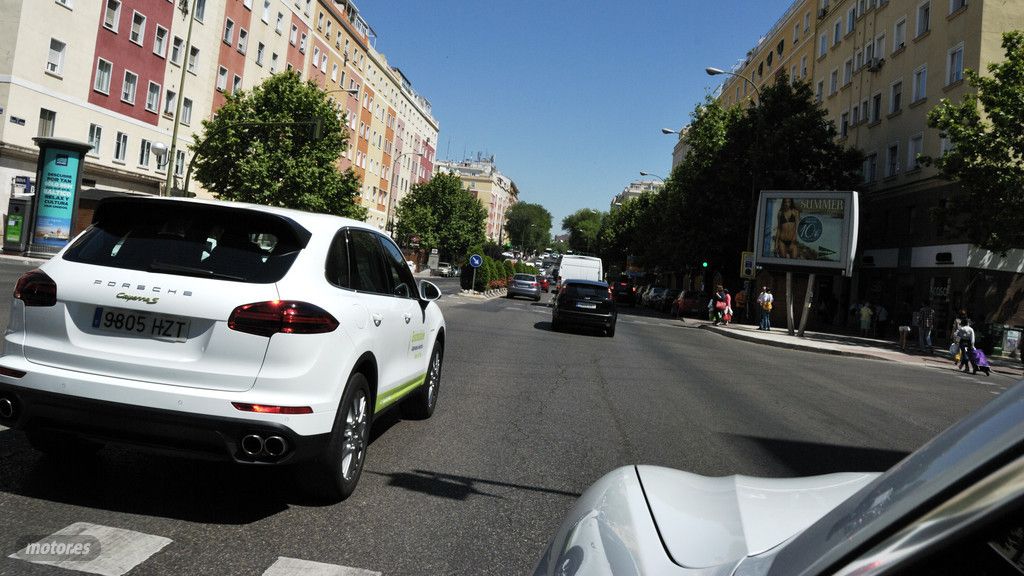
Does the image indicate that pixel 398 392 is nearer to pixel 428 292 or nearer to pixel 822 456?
pixel 428 292

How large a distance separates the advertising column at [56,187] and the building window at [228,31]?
21838 mm

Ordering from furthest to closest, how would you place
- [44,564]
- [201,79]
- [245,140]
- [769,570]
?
[201,79], [245,140], [44,564], [769,570]

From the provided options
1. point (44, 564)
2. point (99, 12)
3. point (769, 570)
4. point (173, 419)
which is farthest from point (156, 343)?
point (99, 12)

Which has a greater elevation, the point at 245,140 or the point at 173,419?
the point at 245,140

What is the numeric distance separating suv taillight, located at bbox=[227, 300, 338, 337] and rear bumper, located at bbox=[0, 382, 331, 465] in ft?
1.54

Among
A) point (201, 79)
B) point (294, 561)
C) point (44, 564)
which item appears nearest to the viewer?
point (44, 564)

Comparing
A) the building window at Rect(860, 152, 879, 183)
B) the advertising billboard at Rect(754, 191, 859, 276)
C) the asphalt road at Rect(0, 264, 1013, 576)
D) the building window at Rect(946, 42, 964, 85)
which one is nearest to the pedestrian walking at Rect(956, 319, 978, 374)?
the advertising billboard at Rect(754, 191, 859, 276)

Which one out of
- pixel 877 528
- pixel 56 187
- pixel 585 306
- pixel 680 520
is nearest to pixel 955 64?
pixel 585 306

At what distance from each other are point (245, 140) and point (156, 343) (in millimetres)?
37210

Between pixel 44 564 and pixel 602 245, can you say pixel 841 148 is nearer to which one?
pixel 44 564

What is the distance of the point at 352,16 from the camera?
67.7m

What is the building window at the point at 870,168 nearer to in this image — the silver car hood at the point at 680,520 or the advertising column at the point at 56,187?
the advertising column at the point at 56,187

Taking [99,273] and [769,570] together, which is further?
[99,273]

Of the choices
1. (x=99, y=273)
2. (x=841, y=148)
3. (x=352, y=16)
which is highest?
(x=352, y=16)
